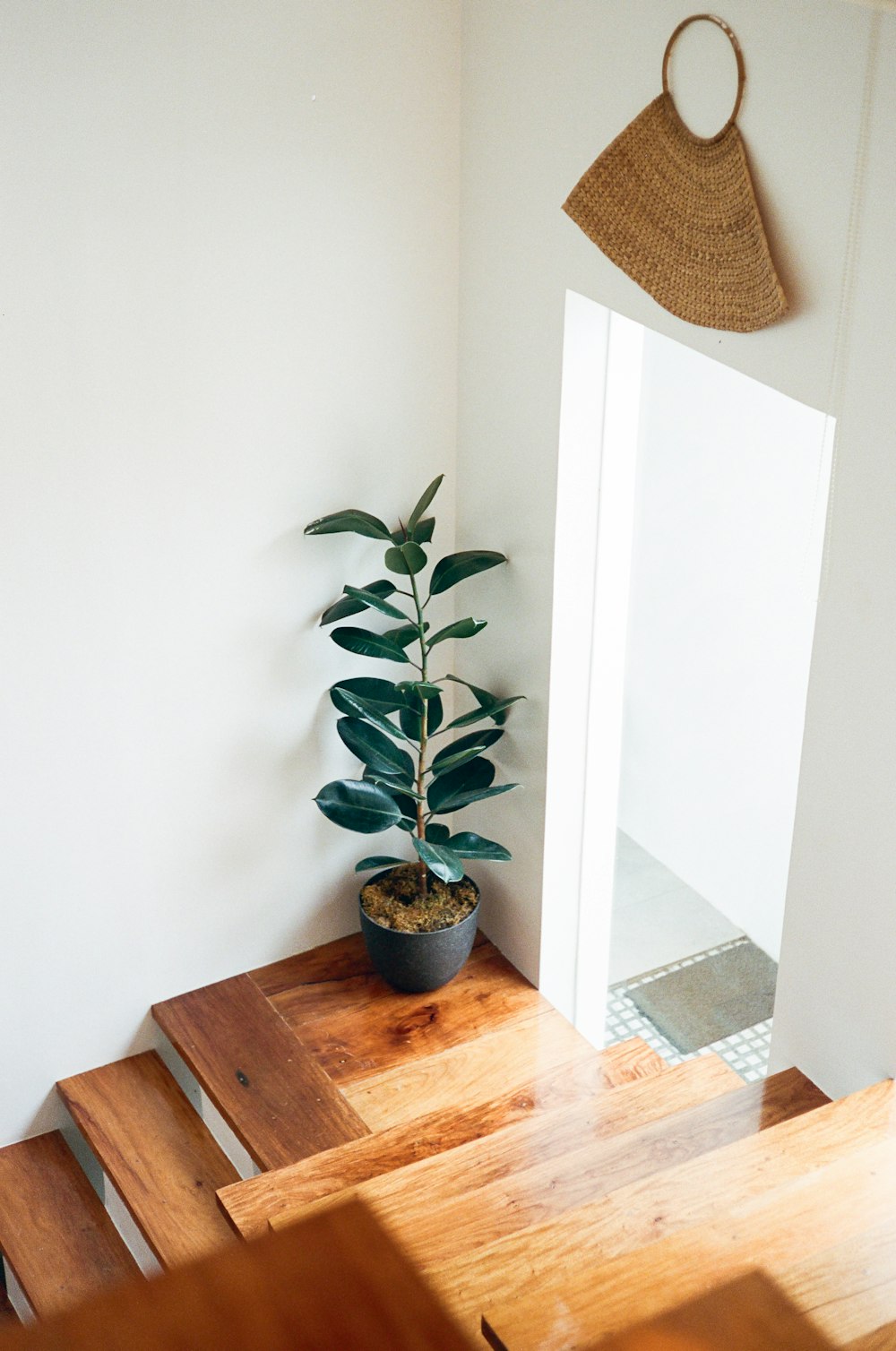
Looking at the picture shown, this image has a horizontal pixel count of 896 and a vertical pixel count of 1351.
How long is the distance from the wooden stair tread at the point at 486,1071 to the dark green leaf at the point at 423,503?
1.34m

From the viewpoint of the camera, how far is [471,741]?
3.31m

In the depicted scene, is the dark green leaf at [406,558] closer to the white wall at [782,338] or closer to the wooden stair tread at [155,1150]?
the white wall at [782,338]

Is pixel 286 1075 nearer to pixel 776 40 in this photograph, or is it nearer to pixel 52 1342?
pixel 776 40

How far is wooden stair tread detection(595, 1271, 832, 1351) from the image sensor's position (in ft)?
0.77

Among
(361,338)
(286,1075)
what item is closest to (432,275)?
(361,338)

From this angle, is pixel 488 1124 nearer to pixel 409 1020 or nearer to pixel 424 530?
pixel 409 1020

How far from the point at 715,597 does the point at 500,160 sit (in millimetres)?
1902

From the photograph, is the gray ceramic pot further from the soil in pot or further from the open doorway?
the open doorway

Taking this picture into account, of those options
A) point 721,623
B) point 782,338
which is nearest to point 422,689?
point 782,338

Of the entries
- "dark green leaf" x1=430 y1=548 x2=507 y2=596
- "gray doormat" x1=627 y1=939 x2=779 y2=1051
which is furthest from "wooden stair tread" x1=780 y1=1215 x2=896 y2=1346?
"gray doormat" x1=627 y1=939 x2=779 y2=1051

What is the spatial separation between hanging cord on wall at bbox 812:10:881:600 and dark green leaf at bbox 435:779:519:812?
116 cm

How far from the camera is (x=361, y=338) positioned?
3.12m

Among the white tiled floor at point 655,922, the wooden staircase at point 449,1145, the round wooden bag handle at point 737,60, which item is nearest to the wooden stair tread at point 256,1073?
the wooden staircase at point 449,1145

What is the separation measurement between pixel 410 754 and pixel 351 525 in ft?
2.48
